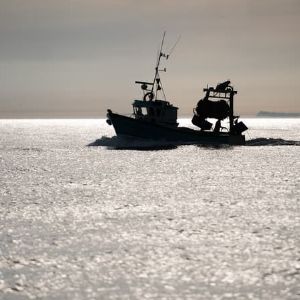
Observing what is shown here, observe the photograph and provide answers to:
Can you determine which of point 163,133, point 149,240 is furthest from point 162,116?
point 149,240

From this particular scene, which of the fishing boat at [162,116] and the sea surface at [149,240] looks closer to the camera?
the sea surface at [149,240]

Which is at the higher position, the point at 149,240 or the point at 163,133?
the point at 163,133

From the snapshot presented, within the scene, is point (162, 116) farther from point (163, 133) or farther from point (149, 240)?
point (149, 240)

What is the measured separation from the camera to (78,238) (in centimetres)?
1623

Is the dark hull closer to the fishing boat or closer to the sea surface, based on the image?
the fishing boat

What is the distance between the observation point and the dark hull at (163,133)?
63812 millimetres

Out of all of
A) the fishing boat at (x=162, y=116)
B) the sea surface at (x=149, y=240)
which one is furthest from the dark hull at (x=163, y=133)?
the sea surface at (x=149, y=240)

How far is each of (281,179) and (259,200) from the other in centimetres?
1279

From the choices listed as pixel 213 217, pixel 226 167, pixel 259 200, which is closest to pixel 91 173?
pixel 226 167

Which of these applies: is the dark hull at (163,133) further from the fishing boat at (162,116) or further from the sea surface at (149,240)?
the sea surface at (149,240)

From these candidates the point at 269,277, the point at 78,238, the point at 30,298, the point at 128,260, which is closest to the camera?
the point at 30,298

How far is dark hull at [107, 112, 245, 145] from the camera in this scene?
6381 cm

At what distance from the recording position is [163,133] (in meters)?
65.5

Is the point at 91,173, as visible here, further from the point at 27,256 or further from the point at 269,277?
the point at 269,277
